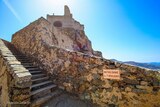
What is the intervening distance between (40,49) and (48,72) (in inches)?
52.7

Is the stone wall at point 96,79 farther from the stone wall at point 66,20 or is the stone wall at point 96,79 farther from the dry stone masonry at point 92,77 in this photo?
the stone wall at point 66,20

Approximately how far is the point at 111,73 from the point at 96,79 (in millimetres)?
658

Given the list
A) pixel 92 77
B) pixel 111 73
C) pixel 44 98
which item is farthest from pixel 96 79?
pixel 44 98

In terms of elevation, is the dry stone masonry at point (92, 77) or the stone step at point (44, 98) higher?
the dry stone masonry at point (92, 77)

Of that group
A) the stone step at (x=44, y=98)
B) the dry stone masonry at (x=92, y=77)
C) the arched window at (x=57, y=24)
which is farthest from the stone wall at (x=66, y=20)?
the stone step at (x=44, y=98)

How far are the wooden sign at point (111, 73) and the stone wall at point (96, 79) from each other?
0.37 ft

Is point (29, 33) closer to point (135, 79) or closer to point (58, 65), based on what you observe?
point (58, 65)

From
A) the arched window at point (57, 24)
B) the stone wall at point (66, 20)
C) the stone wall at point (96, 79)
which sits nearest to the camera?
the stone wall at point (96, 79)

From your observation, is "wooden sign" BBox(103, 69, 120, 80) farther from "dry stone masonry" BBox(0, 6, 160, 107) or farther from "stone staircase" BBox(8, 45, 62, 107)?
"stone staircase" BBox(8, 45, 62, 107)

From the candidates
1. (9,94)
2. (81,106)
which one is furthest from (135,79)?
(9,94)

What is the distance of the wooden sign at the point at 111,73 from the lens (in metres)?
4.35

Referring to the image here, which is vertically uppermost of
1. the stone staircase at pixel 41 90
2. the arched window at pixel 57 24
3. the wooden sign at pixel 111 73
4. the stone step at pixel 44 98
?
the arched window at pixel 57 24

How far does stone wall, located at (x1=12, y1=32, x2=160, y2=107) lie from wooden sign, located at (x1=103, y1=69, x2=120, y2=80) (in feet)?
0.37

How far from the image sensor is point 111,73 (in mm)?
4438
